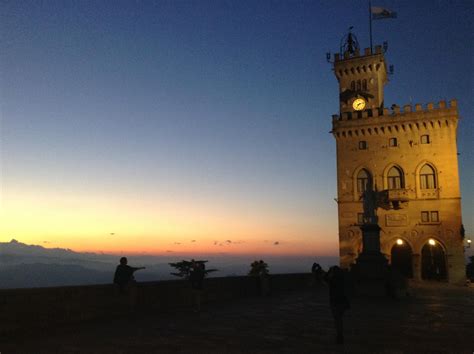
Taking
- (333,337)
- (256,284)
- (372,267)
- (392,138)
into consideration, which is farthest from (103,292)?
(392,138)

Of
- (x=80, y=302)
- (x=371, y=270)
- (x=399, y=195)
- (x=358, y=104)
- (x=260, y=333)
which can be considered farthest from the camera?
(x=358, y=104)

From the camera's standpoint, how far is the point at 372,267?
21.7m

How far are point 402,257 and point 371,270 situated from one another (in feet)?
62.4

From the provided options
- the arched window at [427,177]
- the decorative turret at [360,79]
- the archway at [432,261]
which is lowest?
the archway at [432,261]

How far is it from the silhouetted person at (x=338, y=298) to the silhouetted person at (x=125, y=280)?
664 cm

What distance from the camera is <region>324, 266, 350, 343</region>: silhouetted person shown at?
9628mm

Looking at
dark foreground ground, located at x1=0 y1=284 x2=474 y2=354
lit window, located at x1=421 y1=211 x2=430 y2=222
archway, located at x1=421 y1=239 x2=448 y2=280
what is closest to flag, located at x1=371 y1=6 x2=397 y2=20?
lit window, located at x1=421 y1=211 x2=430 y2=222

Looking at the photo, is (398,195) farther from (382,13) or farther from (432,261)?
(382,13)

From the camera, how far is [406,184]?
38.7m

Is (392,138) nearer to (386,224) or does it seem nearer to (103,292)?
(386,224)

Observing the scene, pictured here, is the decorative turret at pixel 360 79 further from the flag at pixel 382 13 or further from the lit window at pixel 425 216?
the lit window at pixel 425 216

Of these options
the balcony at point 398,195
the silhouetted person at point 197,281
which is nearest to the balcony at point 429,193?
the balcony at point 398,195

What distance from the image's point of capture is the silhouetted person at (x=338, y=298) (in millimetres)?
9628

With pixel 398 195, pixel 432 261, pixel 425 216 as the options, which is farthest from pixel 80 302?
pixel 432 261
